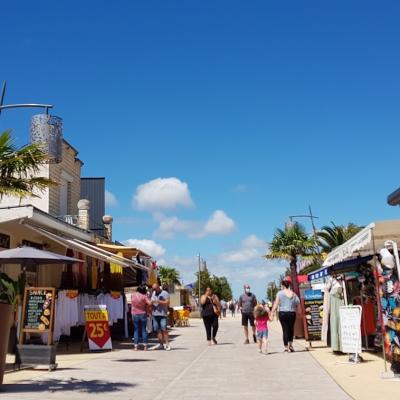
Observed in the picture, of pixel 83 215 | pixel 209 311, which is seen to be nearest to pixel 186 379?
pixel 209 311

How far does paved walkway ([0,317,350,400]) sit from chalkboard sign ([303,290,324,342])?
156cm

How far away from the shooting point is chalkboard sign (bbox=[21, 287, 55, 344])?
11.3 m

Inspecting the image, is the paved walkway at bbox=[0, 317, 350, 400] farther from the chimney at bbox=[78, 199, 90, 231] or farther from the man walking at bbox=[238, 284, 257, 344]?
the chimney at bbox=[78, 199, 90, 231]

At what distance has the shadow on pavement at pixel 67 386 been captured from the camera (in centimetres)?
846

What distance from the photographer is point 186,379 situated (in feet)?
32.1

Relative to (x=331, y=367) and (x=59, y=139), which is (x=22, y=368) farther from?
(x=59, y=139)

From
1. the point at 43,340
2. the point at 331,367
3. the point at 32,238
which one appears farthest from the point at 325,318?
the point at 32,238

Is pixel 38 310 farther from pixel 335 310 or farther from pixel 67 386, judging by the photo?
pixel 335 310

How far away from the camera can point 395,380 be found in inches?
346

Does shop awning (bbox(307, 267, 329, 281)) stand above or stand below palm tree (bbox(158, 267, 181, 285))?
below

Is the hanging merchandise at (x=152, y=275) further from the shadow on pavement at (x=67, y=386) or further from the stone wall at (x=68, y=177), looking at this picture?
the shadow on pavement at (x=67, y=386)

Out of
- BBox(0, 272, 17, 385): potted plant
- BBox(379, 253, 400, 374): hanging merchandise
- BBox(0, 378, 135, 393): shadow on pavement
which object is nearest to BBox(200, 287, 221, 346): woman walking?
BBox(0, 378, 135, 393): shadow on pavement

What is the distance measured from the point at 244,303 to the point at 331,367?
21.9ft

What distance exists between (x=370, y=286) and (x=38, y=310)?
22.9 feet
